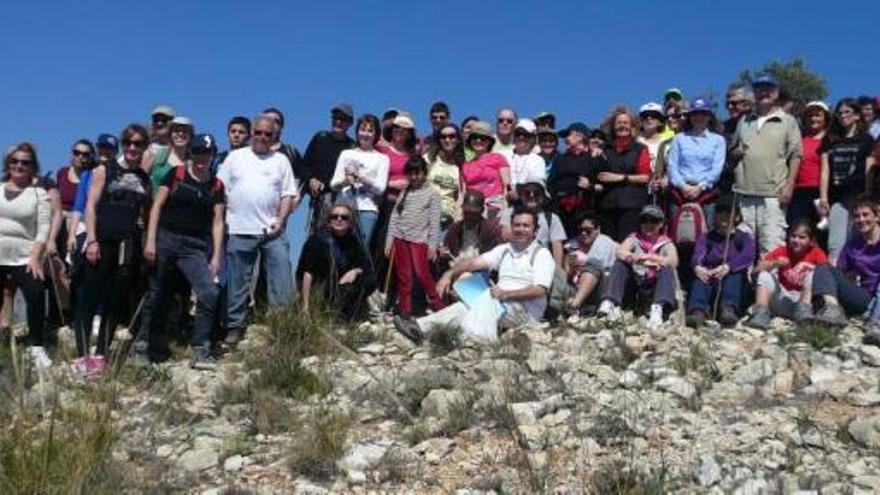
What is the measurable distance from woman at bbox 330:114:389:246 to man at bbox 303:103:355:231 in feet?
1.38

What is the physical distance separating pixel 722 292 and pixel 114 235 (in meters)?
5.94

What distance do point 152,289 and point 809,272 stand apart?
20.9 ft

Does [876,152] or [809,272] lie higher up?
[876,152]

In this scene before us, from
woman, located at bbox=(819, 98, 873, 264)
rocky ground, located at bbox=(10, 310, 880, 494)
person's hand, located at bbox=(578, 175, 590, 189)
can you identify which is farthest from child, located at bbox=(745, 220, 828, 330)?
person's hand, located at bbox=(578, 175, 590, 189)

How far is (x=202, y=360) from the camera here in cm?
890

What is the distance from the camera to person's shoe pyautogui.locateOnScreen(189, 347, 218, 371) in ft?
28.7

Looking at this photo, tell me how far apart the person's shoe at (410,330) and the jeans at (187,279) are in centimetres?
171

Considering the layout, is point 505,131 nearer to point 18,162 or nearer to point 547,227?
point 547,227

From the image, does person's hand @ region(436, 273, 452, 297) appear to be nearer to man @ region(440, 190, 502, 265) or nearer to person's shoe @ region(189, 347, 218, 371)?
man @ region(440, 190, 502, 265)

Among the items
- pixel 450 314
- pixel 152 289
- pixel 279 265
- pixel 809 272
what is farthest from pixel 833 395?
pixel 152 289

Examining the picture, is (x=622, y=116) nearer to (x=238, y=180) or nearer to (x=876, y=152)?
(x=876, y=152)

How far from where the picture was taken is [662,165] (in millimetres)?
A: 11258

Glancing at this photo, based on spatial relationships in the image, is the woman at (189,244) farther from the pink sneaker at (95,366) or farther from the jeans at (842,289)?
the jeans at (842,289)

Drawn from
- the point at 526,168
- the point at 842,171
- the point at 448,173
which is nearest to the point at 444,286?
the point at 448,173
